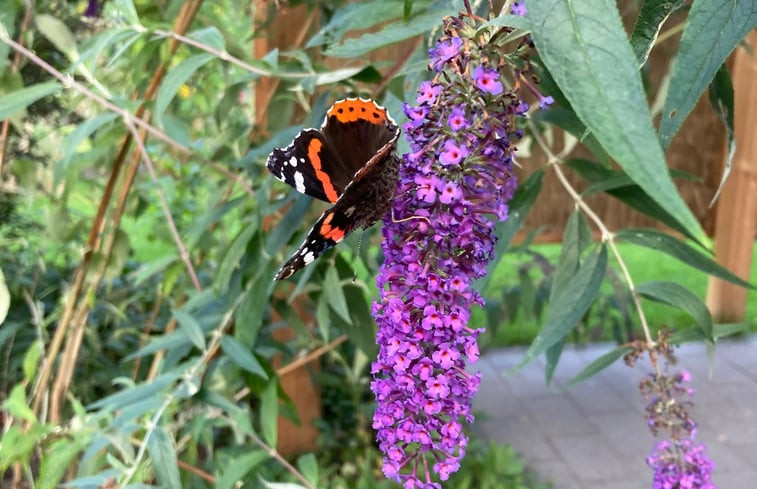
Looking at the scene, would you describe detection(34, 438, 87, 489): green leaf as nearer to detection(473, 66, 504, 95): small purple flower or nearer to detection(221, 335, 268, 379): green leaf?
detection(221, 335, 268, 379): green leaf

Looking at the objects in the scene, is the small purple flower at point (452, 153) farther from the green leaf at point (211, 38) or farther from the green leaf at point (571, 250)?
the green leaf at point (211, 38)

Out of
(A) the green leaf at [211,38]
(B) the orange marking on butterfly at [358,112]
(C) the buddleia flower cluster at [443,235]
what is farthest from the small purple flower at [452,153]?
(A) the green leaf at [211,38]

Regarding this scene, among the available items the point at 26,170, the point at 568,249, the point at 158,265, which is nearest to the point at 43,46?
the point at 26,170

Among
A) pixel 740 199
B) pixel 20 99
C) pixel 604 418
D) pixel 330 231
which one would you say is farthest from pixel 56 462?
pixel 740 199

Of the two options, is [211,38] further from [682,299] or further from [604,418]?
[604,418]

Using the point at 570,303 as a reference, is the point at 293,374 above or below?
below

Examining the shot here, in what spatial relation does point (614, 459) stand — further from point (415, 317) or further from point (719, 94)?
point (415, 317)
